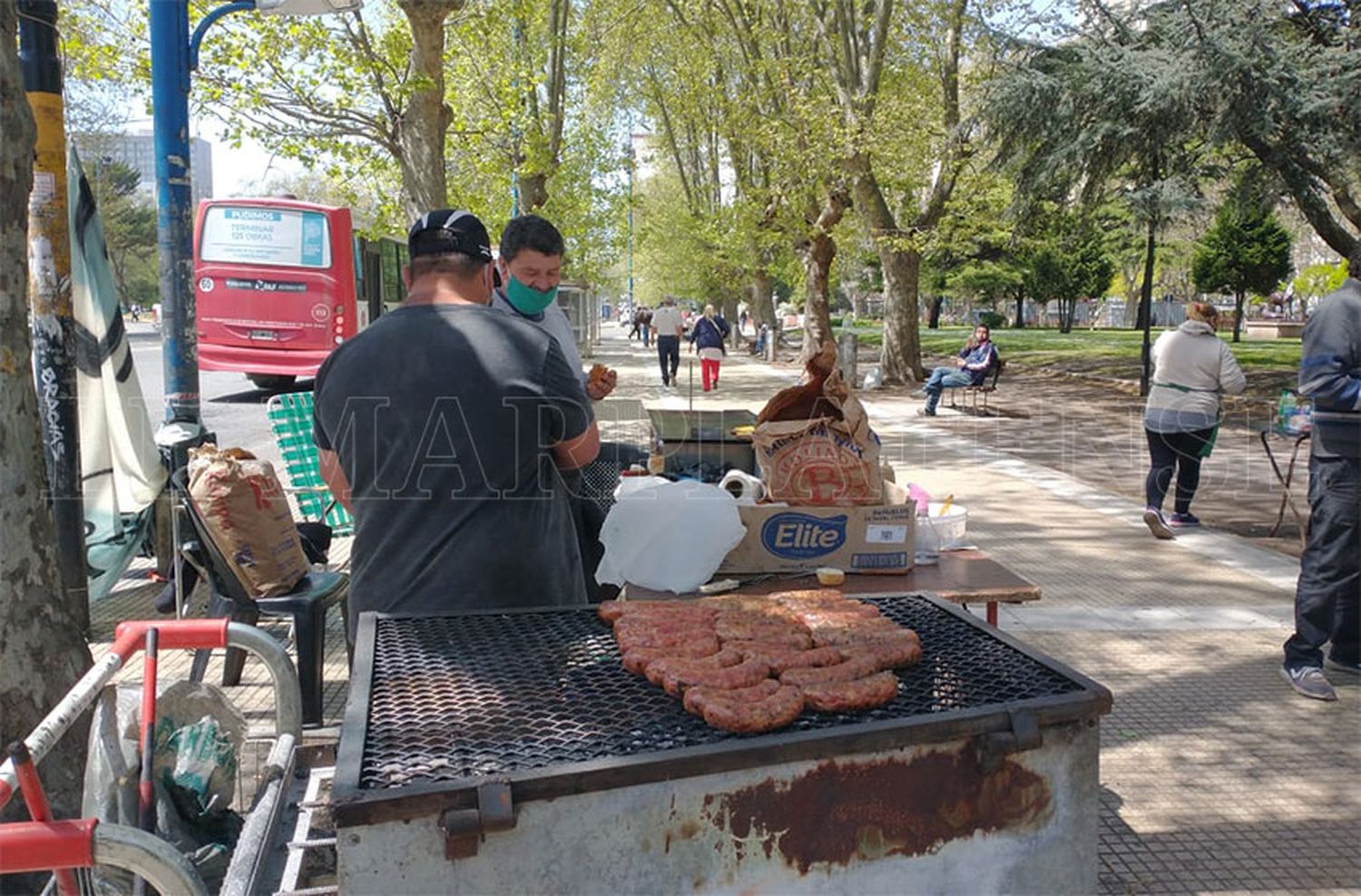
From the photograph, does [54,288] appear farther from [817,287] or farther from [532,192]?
[817,287]

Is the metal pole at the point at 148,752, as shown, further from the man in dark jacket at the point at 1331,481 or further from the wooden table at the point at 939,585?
the man in dark jacket at the point at 1331,481

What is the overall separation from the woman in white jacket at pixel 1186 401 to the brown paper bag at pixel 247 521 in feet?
22.1

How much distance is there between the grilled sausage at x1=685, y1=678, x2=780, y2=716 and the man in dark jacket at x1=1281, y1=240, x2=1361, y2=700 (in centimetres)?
378

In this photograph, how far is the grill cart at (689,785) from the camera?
1.78 m

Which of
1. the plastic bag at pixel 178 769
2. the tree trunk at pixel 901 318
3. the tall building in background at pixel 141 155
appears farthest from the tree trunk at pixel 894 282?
the tall building in background at pixel 141 155

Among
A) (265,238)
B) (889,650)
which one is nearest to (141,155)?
(265,238)

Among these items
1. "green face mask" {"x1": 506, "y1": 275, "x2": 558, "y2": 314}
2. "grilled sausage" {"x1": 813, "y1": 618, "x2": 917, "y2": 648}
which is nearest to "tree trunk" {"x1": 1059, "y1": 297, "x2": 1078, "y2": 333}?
"green face mask" {"x1": 506, "y1": 275, "x2": 558, "y2": 314}

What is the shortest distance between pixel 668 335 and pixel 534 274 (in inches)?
716

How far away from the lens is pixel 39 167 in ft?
13.3

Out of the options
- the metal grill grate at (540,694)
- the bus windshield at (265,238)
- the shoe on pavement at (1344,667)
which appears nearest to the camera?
the metal grill grate at (540,694)

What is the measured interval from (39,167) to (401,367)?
8.14ft

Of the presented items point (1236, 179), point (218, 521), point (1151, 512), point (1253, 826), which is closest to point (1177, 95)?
point (1236, 179)

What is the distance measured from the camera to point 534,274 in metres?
4.31

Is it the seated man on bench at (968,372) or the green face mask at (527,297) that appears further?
the seated man on bench at (968,372)
